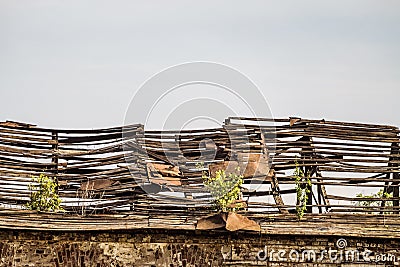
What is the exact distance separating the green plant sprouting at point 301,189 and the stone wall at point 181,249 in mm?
526

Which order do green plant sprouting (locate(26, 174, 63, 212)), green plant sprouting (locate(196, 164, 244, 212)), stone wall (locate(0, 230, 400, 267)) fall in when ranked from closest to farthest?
stone wall (locate(0, 230, 400, 267))
green plant sprouting (locate(196, 164, 244, 212))
green plant sprouting (locate(26, 174, 63, 212))

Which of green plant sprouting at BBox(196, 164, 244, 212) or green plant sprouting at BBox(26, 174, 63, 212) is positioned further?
green plant sprouting at BBox(26, 174, 63, 212)

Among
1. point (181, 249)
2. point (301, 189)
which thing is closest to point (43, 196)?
point (181, 249)

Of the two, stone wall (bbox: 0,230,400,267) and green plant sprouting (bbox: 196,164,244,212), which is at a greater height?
green plant sprouting (bbox: 196,164,244,212)

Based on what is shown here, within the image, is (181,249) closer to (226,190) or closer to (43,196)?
(226,190)

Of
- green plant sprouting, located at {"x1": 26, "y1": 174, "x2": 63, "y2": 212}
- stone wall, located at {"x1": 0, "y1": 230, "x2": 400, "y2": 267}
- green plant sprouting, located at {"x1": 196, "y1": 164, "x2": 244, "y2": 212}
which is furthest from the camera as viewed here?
green plant sprouting, located at {"x1": 26, "y1": 174, "x2": 63, "y2": 212}

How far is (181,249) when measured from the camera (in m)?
10.7

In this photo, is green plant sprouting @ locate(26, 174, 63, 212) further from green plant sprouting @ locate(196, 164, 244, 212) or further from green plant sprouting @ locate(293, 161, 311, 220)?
green plant sprouting @ locate(293, 161, 311, 220)

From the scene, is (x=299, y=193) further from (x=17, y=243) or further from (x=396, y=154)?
(x=17, y=243)

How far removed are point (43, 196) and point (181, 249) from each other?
83.4 inches

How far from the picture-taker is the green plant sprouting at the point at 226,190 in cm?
1087

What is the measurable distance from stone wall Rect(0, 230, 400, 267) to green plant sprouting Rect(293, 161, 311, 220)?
526 mm

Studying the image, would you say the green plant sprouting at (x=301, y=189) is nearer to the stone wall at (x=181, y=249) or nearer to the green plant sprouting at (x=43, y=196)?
the stone wall at (x=181, y=249)

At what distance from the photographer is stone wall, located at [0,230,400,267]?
10.6 m
